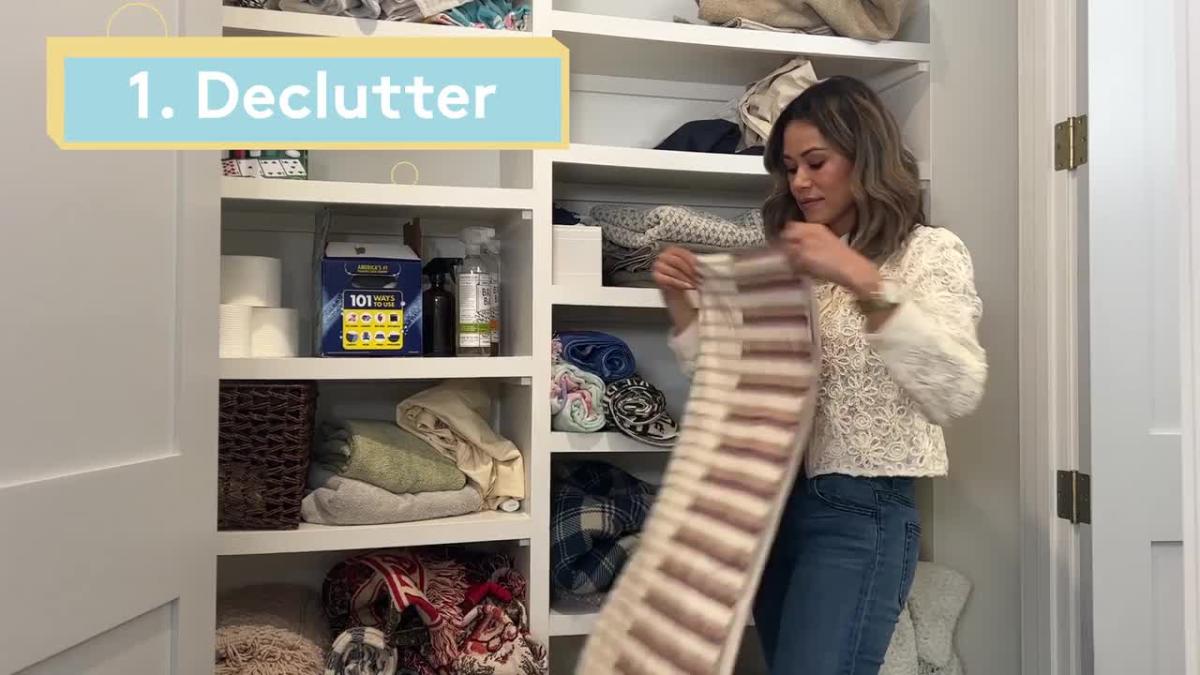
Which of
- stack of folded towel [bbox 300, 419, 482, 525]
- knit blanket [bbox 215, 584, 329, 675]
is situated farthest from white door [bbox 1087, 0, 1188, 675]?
knit blanket [bbox 215, 584, 329, 675]

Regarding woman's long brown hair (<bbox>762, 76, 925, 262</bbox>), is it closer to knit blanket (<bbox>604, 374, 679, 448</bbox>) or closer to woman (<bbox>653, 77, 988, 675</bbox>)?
woman (<bbox>653, 77, 988, 675</bbox>)

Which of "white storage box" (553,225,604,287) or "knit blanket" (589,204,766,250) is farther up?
"knit blanket" (589,204,766,250)

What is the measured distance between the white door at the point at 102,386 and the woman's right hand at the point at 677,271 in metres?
0.62

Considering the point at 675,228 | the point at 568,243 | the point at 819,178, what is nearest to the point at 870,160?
the point at 819,178

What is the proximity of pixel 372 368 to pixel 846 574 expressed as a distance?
88 cm

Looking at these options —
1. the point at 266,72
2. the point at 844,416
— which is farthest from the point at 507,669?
the point at 266,72

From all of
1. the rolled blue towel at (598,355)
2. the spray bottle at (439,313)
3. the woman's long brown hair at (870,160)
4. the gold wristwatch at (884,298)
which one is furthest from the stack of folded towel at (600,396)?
the gold wristwatch at (884,298)

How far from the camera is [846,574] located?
50.8 inches

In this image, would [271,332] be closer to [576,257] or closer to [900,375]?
[576,257]

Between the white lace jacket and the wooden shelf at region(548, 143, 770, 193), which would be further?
the wooden shelf at region(548, 143, 770, 193)

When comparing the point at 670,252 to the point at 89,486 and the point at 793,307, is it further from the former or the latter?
the point at 89,486

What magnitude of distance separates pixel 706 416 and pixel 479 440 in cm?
67

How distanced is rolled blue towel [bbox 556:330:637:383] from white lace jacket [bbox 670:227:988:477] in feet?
1.47

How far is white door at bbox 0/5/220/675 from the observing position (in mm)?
831
